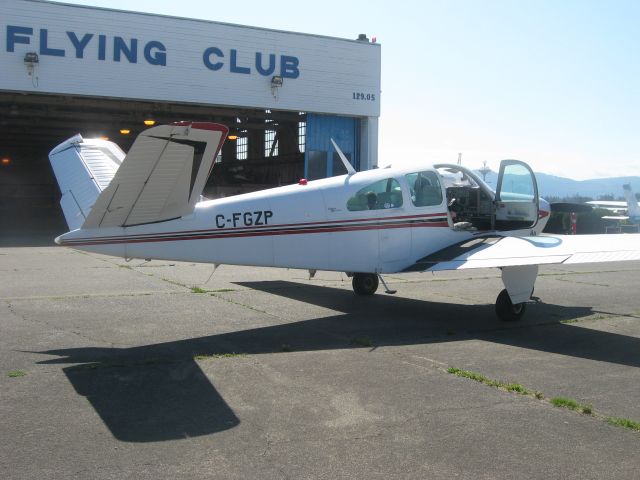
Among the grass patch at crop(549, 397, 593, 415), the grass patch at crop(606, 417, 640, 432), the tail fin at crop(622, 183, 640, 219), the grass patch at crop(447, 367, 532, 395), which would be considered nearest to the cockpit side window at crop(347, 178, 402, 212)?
the grass patch at crop(447, 367, 532, 395)

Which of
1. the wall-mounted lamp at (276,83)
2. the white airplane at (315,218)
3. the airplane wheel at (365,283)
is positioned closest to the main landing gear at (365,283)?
the airplane wheel at (365,283)

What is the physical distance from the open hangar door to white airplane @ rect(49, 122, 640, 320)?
1566cm

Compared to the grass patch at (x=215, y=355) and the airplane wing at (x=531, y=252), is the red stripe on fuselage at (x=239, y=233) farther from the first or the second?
the grass patch at (x=215, y=355)

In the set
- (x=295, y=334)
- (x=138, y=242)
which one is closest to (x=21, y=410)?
(x=138, y=242)

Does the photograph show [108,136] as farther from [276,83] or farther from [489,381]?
[489,381]

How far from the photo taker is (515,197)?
10.9m

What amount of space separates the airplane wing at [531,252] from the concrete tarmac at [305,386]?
90 centimetres

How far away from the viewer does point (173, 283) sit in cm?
1255

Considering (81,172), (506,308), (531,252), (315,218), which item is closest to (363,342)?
(315,218)

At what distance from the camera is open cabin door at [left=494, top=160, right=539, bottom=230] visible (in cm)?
1077

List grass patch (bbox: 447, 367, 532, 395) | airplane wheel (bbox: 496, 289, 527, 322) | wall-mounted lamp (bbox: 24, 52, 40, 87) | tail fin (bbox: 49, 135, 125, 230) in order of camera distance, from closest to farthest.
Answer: grass patch (bbox: 447, 367, 532, 395), tail fin (bbox: 49, 135, 125, 230), airplane wheel (bbox: 496, 289, 527, 322), wall-mounted lamp (bbox: 24, 52, 40, 87)

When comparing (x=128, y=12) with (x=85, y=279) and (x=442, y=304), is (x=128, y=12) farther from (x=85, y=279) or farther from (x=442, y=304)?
(x=442, y=304)

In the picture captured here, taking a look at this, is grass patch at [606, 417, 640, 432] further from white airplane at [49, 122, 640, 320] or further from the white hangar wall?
the white hangar wall

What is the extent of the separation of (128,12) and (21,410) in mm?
21784
